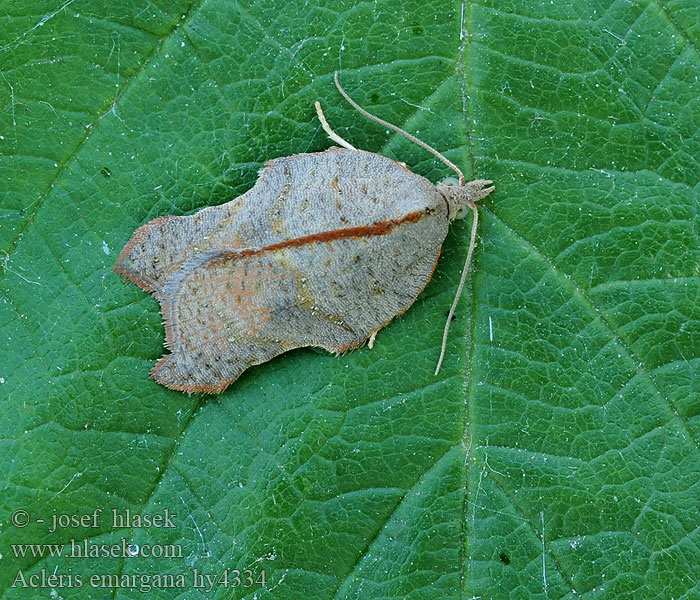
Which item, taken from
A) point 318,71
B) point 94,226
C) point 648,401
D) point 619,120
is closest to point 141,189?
point 94,226

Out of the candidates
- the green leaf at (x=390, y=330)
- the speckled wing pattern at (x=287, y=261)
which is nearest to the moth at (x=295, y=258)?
the speckled wing pattern at (x=287, y=261)

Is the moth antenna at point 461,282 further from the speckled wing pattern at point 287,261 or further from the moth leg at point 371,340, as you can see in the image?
the moth leg at point 371,340

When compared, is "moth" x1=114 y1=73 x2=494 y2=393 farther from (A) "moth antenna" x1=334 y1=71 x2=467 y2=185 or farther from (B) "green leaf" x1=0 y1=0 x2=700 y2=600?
(B) "green leaf" x1=0 y1=0 x2=700 y2=600

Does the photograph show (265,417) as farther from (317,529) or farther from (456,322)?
(456,322)

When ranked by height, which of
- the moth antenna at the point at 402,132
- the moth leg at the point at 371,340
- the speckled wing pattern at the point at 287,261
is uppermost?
the moth antenna at the point at 402,132

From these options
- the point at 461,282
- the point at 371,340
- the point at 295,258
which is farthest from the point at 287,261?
the point at 461,282

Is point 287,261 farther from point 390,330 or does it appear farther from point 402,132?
point 402,132

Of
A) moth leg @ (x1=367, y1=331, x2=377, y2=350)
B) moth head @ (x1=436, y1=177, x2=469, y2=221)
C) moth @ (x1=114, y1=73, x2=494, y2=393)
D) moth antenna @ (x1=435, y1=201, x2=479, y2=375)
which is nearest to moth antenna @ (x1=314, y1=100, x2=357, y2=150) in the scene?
moth @ (x1=114, y1=73, x2=494, y2=393)
